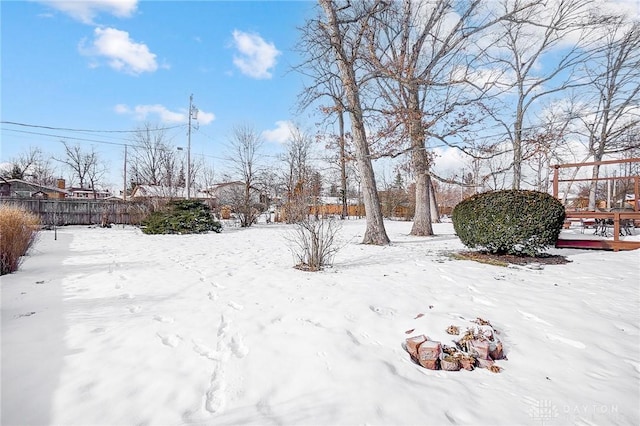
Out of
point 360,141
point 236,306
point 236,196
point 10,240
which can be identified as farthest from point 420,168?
point 236,196

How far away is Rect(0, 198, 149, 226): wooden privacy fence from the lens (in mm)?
15383

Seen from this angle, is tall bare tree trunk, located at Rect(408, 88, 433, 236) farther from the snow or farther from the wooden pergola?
the snow

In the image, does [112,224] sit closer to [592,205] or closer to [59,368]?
[59,368]

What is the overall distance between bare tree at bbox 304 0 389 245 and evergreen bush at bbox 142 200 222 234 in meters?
7.78

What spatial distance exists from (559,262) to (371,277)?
12.5 ft

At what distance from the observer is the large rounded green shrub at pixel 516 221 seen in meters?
5.54

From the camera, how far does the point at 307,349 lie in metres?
2.33

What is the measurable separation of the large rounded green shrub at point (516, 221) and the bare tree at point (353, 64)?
2.71 m

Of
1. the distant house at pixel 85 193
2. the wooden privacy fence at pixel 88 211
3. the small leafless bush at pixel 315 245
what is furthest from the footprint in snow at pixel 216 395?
the distant house at pixel 85 193

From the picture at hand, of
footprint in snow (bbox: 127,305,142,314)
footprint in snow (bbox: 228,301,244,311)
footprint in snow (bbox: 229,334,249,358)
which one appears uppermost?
footprint in snow (bbox: 228,301,244,311)

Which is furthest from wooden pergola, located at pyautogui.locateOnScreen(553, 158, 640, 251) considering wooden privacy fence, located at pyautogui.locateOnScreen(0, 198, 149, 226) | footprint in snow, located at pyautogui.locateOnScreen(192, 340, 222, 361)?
wooden privacy fence, located at pyautogui.locateOnScreen(0, 198, 149, 226)

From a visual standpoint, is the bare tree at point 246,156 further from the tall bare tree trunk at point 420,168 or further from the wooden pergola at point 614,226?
the wooden pergola at point 614,226

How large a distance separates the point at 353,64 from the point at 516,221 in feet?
18.9

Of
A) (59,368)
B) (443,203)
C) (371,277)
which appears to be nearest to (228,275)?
(371,277)
